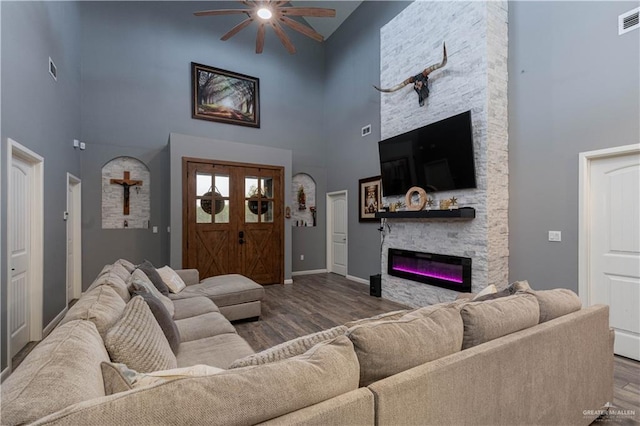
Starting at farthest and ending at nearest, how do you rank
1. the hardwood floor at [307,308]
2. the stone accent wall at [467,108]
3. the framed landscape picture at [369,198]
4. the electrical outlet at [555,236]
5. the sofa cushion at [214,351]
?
1. the framed landscape picture at [369,198]
2. the stone accent wall at [467,108]
3. the hardwood floor at [307,308]
4. the electrical outlet at [555,236]
5. the sofa cushion at [214,351]

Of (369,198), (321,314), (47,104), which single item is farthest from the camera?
(369,198)

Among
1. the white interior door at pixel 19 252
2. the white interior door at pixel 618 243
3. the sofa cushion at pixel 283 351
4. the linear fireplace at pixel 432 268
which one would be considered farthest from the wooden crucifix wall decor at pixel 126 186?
the white interior door at pixel 618 243

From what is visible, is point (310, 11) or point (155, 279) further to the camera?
point (310, 11)

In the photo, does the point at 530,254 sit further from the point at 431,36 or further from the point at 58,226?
the point at 58,226

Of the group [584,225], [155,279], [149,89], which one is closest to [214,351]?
[155,279]

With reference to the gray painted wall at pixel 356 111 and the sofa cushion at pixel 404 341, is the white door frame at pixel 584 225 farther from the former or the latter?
the gray painted wall at pixel 356 111

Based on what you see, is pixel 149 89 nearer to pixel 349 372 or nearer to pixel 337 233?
pixel 337 233

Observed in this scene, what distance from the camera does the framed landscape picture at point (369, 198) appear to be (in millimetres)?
5824

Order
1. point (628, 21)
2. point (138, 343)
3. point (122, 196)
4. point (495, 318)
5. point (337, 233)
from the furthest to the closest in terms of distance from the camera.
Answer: point (337, 233)
point (122, 196)
point (628, 21)
point (495, 318)
point (138, 343)

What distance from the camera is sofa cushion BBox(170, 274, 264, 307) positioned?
359 centimetres

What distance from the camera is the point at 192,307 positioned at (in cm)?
300

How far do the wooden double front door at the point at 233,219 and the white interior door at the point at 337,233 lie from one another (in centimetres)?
153

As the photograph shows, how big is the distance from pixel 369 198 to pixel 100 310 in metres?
5.03

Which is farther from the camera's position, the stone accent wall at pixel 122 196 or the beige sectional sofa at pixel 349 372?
the stone accent wall at pixel 122 196
